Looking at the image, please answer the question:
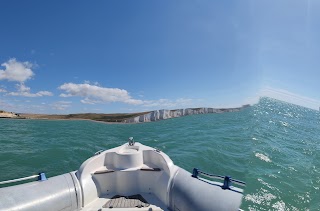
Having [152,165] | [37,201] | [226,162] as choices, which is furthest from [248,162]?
[37,201]

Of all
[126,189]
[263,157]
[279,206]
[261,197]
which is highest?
[126,189]

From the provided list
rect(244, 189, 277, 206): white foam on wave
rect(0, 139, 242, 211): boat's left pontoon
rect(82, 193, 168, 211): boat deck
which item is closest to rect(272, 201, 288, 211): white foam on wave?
rect(244, 189, 277, 206): white foam on wave

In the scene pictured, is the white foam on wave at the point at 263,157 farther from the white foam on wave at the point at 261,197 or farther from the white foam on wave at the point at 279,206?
the white foam on wave at the point at 279,206

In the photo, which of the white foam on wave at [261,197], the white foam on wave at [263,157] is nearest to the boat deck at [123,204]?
the white foam on wave at [261,197]

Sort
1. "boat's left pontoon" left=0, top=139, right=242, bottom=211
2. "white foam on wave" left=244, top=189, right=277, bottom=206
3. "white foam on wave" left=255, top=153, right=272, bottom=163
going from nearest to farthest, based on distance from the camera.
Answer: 1. "boat's left pontoon" left=0, top=139, right=242, bottom=211
2. "white foam on wave" left=244, top=189, right=277, bottom=206
3. "white foam on wave" left=255, top=153, right=272, bottom=163

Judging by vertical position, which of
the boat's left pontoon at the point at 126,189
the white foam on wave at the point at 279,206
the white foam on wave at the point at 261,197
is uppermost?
the boat's left pontoon at the point at 126,189

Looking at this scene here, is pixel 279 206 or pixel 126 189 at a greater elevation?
pixel 126 189

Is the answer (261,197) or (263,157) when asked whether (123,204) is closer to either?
(261,197)

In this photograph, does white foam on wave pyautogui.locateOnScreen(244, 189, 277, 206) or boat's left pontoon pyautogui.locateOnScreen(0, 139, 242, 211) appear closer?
boat's left pontoon pyautogui.locateOnScreen(0, 139, 242, 211)

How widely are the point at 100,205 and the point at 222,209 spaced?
2696 millimetres

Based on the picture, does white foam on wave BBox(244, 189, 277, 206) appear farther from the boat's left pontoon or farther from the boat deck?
the boat deck

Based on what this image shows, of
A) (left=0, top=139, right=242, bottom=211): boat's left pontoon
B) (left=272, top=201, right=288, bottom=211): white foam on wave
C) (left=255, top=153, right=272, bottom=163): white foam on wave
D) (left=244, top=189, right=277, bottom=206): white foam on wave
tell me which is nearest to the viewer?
(left=0, top=139, right=242, bottom=211): boat's left pontoon

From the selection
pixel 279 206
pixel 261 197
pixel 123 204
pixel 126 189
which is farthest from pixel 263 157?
pixel 123 204

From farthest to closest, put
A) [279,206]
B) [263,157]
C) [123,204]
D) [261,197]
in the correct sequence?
[263,157] < [261,197] < [279,206] < [123,204]
